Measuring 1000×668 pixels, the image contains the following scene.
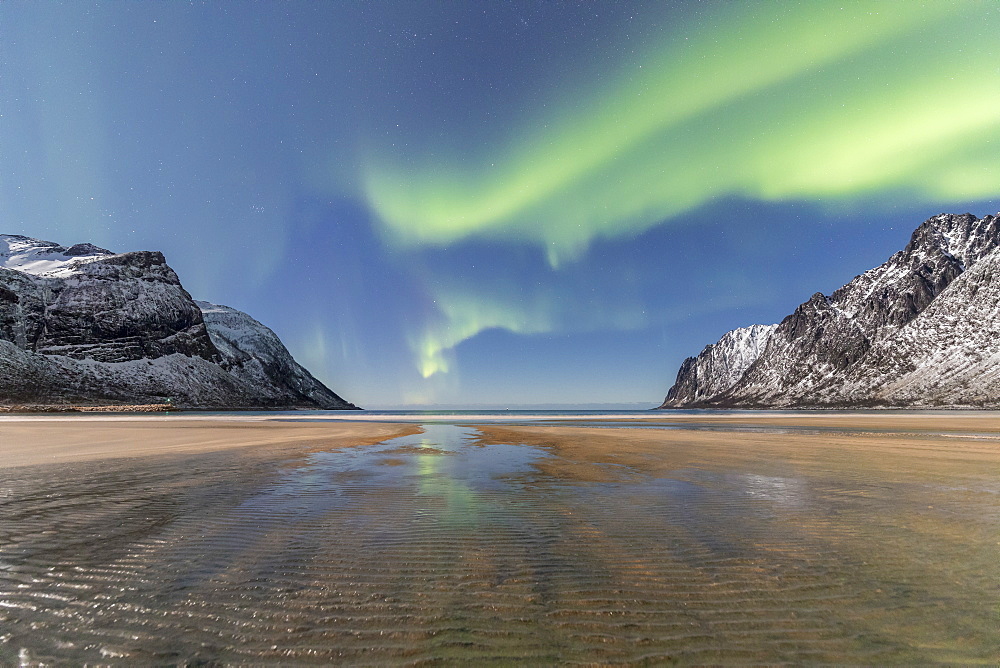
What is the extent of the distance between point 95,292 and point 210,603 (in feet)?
746

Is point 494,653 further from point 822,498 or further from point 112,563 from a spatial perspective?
point 822,498

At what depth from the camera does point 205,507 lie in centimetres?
957

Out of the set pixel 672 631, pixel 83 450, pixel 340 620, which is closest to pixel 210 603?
pixel 340 620

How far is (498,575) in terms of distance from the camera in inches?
226

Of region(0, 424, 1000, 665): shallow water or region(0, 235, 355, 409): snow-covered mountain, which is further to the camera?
region(0, 235, 355, 409): snow-covered mountain

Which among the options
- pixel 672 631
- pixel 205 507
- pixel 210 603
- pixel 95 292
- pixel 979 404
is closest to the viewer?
pixel 672 631

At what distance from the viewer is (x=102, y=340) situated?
16200 centimetres

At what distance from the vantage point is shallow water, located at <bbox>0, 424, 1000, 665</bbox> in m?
3.97

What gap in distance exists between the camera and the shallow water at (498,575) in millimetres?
3973

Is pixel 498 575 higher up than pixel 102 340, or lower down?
lower down

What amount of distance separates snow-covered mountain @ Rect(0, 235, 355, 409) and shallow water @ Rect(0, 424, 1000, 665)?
543 ft

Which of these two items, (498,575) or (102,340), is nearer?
(498,575)

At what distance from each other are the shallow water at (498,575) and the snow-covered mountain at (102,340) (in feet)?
543

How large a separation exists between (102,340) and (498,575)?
215126mm
